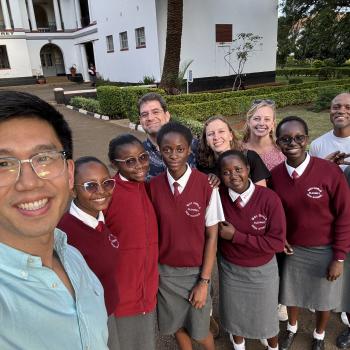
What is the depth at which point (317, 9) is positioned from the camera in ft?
65.0

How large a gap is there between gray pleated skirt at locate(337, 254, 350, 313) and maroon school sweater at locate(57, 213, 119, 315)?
180 centimetres

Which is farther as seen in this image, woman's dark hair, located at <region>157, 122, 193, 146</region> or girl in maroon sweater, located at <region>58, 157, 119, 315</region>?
woman's dark hair, located at <region>157, 122, 193, 146</region>

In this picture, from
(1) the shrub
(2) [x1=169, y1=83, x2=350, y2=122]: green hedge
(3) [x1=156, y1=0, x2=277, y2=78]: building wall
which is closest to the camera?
(2) [x1=169, y1=83, x2=350, y2=122]: green hedge

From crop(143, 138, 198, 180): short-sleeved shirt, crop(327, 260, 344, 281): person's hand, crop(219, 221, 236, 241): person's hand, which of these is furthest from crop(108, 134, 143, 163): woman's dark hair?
crop(327, 260, 344, 281): person's hand

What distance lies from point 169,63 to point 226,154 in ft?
37.9

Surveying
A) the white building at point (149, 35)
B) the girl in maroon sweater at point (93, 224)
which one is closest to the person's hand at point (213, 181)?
the girl in maroon sweater at point (93, 224)

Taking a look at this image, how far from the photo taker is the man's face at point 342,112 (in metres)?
2.75

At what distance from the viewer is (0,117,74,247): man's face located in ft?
3.16

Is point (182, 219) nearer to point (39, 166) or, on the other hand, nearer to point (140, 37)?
point (39, 166)

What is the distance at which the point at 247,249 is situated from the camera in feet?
7.04

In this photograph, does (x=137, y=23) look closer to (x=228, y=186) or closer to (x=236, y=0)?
(x=236, y=0)

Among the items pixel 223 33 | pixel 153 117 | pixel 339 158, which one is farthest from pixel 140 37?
pixel 339 158

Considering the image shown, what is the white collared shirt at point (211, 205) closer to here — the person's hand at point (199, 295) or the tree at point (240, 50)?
the person's hand at point (199, 295)

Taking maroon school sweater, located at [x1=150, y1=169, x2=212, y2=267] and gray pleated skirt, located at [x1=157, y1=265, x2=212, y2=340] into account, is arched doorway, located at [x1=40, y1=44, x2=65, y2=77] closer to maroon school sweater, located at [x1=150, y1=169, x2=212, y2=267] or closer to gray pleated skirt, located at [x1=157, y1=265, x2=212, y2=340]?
maroon school sweater, located at [x1=150, y1=169, x2=212, y2=267]
